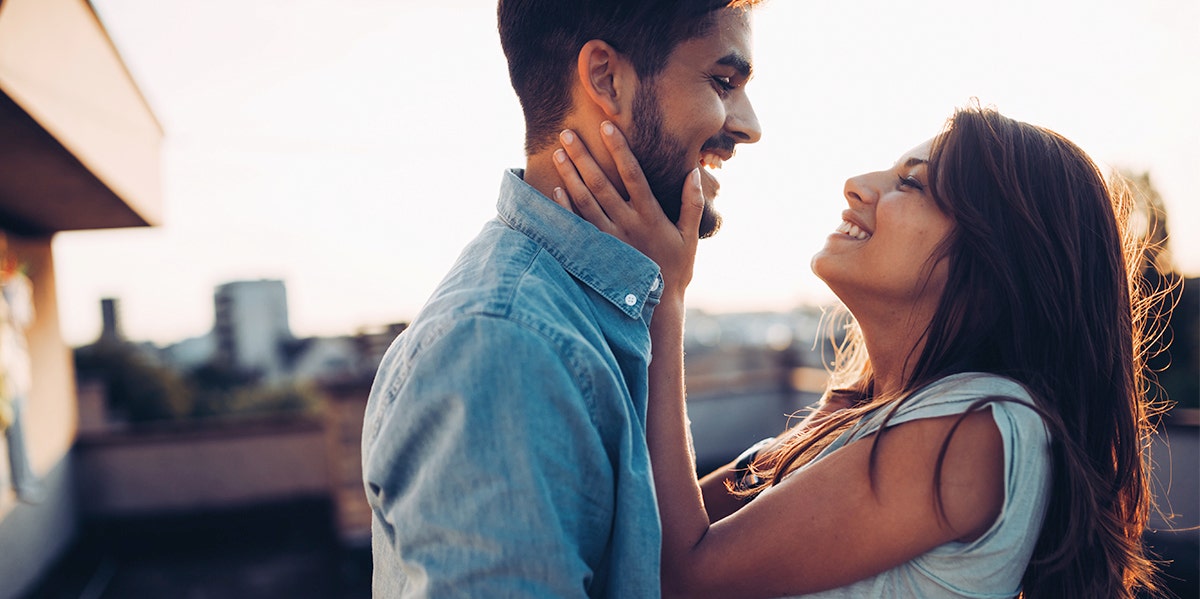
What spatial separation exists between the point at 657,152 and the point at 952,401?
77cm

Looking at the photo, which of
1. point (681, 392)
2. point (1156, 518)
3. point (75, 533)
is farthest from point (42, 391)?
point (1156, 518)

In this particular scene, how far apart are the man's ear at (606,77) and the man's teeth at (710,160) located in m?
0.20

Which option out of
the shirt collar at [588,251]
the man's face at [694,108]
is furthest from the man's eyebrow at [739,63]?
the shirt collar at [588,251]

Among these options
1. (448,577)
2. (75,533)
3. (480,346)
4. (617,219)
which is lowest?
(75,533)

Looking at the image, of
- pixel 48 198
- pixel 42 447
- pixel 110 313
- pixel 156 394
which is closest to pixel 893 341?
pixel 48 198

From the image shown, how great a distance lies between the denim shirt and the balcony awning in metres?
3.81

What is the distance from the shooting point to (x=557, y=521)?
964 millimetres

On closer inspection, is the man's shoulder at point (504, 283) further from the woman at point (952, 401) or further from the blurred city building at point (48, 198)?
the blurred city building at point (48, 198)

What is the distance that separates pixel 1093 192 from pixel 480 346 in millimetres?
1551

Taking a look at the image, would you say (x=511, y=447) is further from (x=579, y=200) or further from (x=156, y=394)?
(x=156, y=394)

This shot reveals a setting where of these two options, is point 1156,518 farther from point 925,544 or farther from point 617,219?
point 617,219

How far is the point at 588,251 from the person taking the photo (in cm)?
129

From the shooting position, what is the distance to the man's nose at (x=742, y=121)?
1.46 meters

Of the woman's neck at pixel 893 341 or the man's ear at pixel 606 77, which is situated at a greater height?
the man's ear at pixel 606 77
